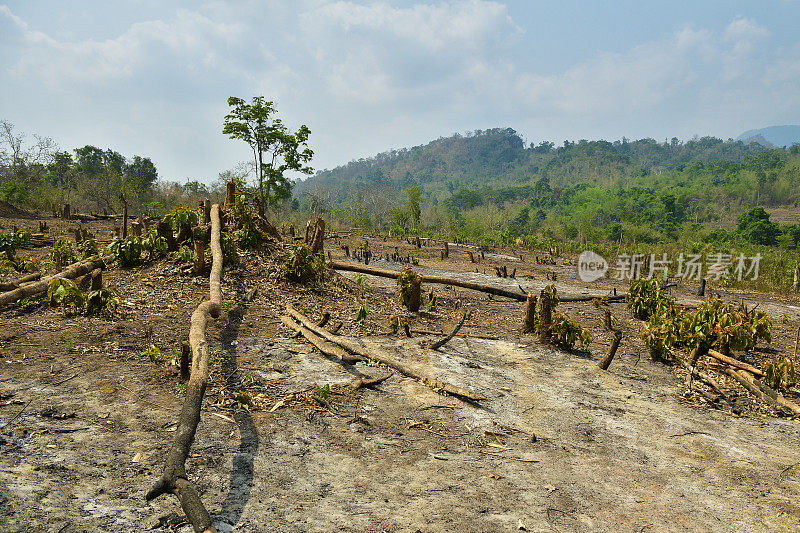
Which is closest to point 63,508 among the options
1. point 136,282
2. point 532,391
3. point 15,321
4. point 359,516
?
point 359,516

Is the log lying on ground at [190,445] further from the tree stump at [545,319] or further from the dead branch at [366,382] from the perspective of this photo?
the tree stump at [545,319]

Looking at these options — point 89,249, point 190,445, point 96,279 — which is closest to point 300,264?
point 96,279

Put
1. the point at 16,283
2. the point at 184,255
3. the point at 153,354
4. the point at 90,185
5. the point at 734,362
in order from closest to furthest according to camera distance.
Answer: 1. the point at 153,354
2. the point at 16,283
3. the point at 734,362
4. the point at 184,255
5. the point at 90,185

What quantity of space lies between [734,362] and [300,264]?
8127 millimetres

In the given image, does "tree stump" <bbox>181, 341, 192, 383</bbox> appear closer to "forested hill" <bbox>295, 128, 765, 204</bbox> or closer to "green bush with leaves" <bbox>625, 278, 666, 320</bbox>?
"green bush with leaves" <bbox>625, 278, 666, 320</bbox>

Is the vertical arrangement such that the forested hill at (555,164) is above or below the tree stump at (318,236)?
above

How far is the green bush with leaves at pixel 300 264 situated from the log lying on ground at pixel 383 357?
193cm

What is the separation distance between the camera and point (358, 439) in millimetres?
4250

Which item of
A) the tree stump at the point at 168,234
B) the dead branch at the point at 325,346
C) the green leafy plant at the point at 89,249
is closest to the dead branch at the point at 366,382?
the dead branch at the point at 325,346

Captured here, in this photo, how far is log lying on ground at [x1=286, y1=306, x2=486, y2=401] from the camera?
5380 millimetres

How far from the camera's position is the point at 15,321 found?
5.85m

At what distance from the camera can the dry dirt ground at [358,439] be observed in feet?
10.1

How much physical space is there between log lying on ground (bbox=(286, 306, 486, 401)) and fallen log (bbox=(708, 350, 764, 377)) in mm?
4879

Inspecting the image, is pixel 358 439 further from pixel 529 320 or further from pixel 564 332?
pixel 529 320
